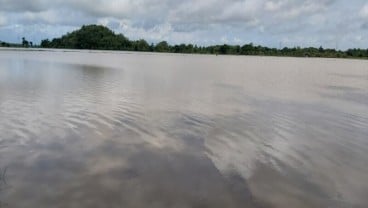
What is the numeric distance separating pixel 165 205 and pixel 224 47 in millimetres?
143359

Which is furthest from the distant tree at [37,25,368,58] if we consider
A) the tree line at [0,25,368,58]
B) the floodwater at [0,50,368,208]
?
the floodwater at [0,50,368,208]

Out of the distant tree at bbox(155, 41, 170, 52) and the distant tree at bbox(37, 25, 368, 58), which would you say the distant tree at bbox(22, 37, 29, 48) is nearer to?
the distant tree at bbox(37, 25, 368, 58)

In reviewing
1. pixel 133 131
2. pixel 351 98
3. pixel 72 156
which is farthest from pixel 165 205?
pixel 351 98

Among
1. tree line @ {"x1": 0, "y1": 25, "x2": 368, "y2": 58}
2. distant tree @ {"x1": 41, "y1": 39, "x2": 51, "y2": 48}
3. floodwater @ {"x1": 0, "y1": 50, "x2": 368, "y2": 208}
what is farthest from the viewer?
distant tree @ {"x1": 41, "y1": 39, "x2": 51, "y2": 48}

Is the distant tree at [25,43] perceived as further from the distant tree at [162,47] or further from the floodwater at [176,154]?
the floodwater at [176,154]

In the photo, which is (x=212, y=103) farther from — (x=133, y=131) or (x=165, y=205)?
(x=165, y=205)

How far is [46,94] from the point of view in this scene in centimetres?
1667

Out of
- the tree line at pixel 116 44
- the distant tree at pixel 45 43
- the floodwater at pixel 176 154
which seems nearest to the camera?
the floodwater at pixel 176 154

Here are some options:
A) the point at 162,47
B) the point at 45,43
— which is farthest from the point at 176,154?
the point at 45,43

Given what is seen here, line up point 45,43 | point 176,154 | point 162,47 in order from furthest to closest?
point 45,43
point 162,47
point 176,154

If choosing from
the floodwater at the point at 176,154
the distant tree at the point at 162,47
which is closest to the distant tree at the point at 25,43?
the distant tree at the point at 162,47

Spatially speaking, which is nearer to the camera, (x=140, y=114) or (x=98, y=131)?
(x=98, y=131)

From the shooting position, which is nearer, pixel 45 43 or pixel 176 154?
pixel 176 154

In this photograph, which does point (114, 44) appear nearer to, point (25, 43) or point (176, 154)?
point (25, 43)
